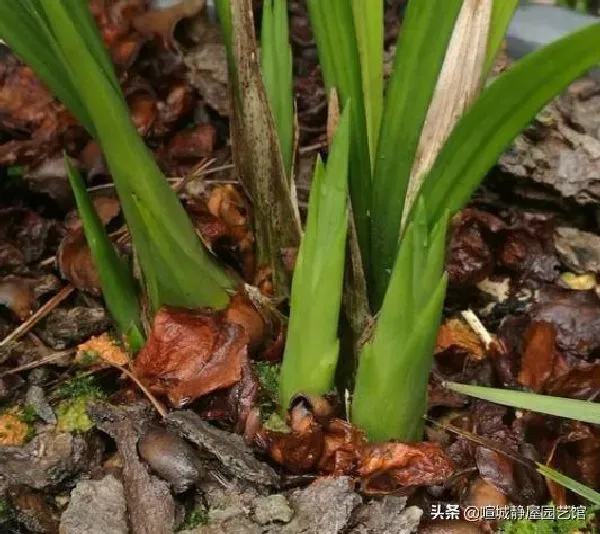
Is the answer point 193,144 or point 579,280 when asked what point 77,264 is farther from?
point 579,280

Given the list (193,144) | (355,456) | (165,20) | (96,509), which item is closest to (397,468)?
(355,456)

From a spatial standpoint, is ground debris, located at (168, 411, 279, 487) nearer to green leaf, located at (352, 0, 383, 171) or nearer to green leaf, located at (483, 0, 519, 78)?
green leaf, located at (352, 0, 383, 171)

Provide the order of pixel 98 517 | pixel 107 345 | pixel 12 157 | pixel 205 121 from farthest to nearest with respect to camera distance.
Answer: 1. pixel 205 121
2. pixel 12 157
3. pixel 107 345
4. pixel 98 517

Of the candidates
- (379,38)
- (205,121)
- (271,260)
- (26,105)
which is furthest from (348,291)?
(26,105)

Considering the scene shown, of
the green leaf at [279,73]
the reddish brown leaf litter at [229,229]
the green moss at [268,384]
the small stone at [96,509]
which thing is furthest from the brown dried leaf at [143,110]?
the small stone at [96,509]

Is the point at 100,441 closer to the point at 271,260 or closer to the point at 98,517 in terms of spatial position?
the point at 98,517
